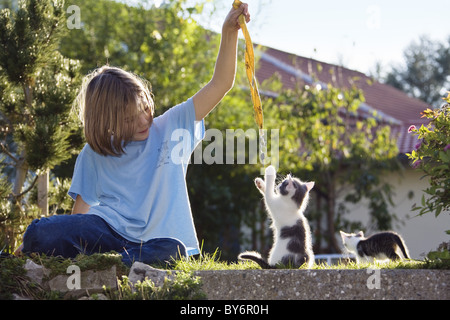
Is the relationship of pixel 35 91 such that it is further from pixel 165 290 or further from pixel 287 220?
pixel 165 290

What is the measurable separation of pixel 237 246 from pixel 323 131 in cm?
253

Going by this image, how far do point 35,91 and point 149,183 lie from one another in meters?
1.99

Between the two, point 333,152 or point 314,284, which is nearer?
point 314,284

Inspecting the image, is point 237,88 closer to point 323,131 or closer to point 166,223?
point 323,131

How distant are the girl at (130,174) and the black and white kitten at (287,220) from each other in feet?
1.60

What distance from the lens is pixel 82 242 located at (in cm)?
340

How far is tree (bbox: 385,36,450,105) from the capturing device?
112ft

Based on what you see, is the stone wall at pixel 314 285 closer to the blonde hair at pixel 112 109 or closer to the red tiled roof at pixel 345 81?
the blonde hair at pixel 112 109

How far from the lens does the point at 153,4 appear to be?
11.0 m
